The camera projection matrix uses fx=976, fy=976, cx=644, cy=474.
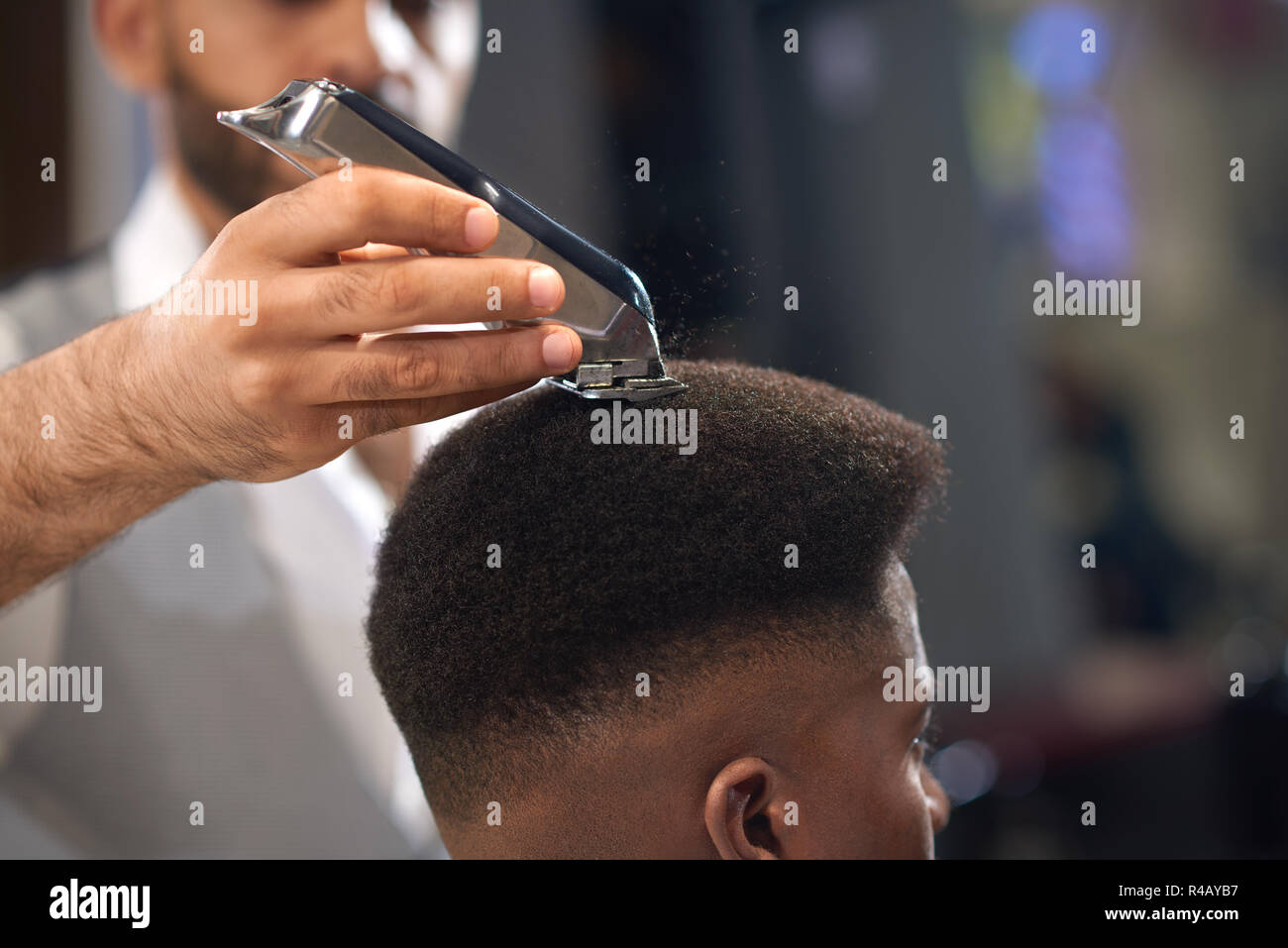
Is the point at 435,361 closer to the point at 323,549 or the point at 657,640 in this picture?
the point at 657,640

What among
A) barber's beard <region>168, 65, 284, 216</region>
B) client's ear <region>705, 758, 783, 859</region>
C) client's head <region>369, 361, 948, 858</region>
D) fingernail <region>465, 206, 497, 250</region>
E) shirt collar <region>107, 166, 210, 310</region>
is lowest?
client's ear <region>705, 758, 783, 859</region>

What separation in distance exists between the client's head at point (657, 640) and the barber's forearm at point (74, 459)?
227 mm

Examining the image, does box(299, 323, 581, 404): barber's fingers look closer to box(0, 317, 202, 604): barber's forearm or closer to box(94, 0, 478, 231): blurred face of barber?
box(0, 317, 202, 604): barber's forearm

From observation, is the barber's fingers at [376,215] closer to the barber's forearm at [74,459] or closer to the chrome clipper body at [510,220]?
the chrome clipper body at [510,220]

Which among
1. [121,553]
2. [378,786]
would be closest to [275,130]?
[121,553]

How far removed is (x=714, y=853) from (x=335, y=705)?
2.94ft

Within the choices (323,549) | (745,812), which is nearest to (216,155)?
(323,549)

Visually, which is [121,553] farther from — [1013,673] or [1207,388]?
[1207,388]

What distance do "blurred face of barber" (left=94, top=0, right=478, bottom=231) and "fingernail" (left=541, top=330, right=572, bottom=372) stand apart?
850 mm

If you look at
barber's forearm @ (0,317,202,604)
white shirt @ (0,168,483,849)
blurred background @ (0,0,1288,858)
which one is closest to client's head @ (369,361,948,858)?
barber's forearm @ (0,317,202,604)

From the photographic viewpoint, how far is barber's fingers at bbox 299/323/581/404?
0.58 m

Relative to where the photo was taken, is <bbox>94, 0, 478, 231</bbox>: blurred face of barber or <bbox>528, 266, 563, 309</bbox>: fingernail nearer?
<bbox>528, 266, 563, 309</bbox>: fingernail

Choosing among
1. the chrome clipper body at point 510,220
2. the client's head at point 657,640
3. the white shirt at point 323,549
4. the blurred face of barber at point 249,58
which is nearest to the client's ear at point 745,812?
the client's head at point 657,640

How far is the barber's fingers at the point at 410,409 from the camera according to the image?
642mm
